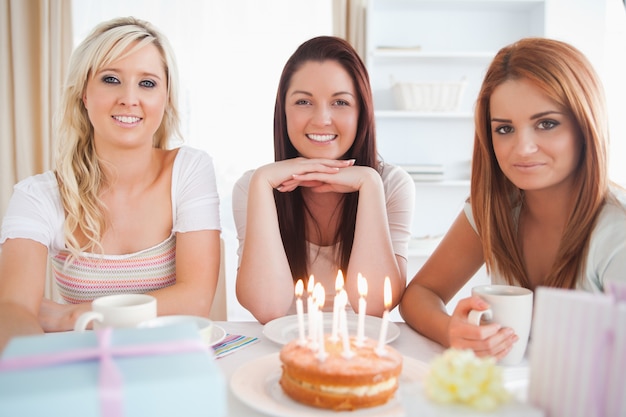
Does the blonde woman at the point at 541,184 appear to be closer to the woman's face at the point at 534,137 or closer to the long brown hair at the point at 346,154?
the woman's face at the point at 534,137

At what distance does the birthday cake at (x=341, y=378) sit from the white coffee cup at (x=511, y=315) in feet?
0.96

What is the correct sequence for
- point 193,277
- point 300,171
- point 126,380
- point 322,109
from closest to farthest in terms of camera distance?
point 126,380, point 193,277, point 300,171, point 322,109

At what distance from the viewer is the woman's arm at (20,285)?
1358 millimetres

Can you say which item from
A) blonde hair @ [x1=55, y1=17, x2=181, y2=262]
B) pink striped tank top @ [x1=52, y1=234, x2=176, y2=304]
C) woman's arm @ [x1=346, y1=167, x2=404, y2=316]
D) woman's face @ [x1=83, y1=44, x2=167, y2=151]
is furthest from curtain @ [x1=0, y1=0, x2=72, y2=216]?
woman's arm @ [x1=346, y1=167, x2=404, y2=316]

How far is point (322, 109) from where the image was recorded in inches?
76.2

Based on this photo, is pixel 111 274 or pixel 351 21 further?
pixel 351 21

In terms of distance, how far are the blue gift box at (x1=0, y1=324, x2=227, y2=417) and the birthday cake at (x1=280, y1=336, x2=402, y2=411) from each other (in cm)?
25

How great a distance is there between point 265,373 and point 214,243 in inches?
33.8

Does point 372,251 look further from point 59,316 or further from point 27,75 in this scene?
point 27,75

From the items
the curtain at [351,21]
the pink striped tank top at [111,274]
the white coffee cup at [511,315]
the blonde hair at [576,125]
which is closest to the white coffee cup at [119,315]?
the white coffee cup at [511,315]

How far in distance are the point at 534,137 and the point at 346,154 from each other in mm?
845

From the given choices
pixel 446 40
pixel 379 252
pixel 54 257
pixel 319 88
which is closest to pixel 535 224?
pixel 379 252

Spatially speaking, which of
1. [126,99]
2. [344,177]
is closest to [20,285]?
[126,99]

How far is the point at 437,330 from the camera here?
133cm
